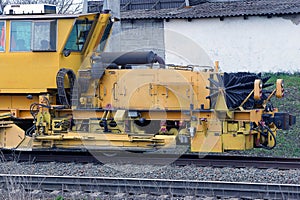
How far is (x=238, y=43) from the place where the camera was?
26.7 meters

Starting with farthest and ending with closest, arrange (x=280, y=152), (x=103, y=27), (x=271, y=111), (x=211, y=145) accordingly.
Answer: (x=280, y=152), (x=103, y=27), (x=271, y=111), (x=211, y=145)

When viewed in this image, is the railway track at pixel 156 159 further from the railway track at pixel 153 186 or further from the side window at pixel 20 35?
the side window at pixel 20 35

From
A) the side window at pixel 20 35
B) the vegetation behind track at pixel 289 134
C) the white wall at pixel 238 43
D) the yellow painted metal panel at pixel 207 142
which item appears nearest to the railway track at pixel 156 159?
the yellow painted metal panel at pixel 207 142

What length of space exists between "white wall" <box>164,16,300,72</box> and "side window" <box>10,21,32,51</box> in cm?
1423

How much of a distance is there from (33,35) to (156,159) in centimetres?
385

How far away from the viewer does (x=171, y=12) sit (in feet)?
95.0

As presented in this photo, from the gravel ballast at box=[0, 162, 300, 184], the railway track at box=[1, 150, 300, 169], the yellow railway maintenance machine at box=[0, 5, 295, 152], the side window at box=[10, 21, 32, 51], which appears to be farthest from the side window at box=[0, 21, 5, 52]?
the gravel ballast at box=[0, 162, 300, 184]

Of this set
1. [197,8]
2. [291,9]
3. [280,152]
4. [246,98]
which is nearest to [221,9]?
[197,8]

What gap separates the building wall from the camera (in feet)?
94.6

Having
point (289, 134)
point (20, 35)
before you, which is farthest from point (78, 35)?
point (289, 134)

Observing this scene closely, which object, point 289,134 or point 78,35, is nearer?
point 78,35

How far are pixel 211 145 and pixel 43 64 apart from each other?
13.6ft

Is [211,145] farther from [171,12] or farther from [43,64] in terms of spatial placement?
[171,12]

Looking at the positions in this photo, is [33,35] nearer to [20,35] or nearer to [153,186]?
[20,35]
